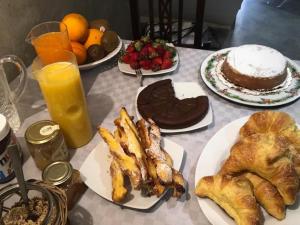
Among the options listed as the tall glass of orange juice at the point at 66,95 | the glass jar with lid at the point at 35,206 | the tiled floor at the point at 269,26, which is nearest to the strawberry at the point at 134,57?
the tall glass of orange juice at the point at 66,95

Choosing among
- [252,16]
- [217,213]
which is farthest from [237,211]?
[252,16]

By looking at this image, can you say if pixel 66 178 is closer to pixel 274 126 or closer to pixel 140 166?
pixel 140 166

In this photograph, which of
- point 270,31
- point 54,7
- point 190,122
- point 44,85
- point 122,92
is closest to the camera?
point 44,85

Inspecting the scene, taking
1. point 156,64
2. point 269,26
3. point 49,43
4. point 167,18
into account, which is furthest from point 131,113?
point 269,26

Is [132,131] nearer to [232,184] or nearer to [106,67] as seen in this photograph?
[232,184]

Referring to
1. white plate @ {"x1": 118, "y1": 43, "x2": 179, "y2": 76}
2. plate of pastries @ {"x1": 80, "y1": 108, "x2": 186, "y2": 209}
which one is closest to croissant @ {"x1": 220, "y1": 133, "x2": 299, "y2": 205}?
plate of pastries @ {"x1": 80, "y1": 108, "x2": 186, "y2": 209}

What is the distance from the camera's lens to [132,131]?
707 mm

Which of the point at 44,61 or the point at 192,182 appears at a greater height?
the point at 44,61

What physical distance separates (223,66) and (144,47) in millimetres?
292

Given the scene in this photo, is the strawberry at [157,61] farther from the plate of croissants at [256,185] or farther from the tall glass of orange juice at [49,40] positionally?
the plate of croissants at [256,185]

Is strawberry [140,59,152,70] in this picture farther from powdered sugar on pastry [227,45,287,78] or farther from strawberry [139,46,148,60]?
powdered sugar on pastry [227,45,287,78]

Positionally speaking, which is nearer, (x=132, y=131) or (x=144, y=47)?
(x=132, y=131)

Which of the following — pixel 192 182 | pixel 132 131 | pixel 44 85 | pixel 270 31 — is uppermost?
pixel 44 85

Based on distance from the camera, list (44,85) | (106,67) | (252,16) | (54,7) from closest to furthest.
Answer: (44,85)
(106,67)
(54,7)
(252,16)
